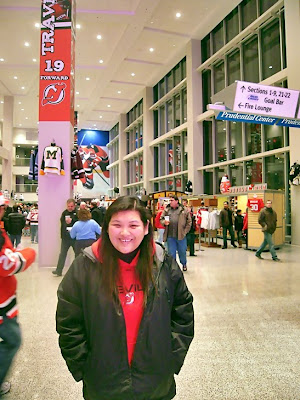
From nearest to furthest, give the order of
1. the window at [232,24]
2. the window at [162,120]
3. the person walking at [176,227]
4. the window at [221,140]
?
1. the person walking at [176,227]
2. the window at [232,24]
3. the window at [221,140]
4. the window at [162,120]

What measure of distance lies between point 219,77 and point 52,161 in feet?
34.5

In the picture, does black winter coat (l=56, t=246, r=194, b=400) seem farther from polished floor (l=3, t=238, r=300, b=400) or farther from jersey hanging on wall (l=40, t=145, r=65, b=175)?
jersey hanging on wall (l=40, t=145, r=65, b=175)

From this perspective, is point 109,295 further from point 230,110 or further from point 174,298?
point 230,110

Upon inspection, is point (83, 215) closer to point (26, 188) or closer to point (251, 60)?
point (251, 60)

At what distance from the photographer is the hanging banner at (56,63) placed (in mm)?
7414

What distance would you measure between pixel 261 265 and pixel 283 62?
7.34 metres

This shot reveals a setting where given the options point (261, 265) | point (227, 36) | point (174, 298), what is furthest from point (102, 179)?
point (174, 298)

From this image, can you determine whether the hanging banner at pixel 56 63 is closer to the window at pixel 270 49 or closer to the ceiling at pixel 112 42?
A: the ceiling at pixel 112 42

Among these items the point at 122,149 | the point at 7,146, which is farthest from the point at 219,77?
the point at 7,146

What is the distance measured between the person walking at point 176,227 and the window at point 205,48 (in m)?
10.9

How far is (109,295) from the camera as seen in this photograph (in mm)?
1355

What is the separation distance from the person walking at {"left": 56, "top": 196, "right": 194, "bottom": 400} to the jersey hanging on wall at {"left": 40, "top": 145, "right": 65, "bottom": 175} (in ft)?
19.8

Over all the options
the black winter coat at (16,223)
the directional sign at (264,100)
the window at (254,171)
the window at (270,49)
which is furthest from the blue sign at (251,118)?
the window at (254,171)

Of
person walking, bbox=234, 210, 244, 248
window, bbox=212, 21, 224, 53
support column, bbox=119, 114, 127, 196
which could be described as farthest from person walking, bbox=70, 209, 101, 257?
support column, bbox=119, 114, 127, 196
